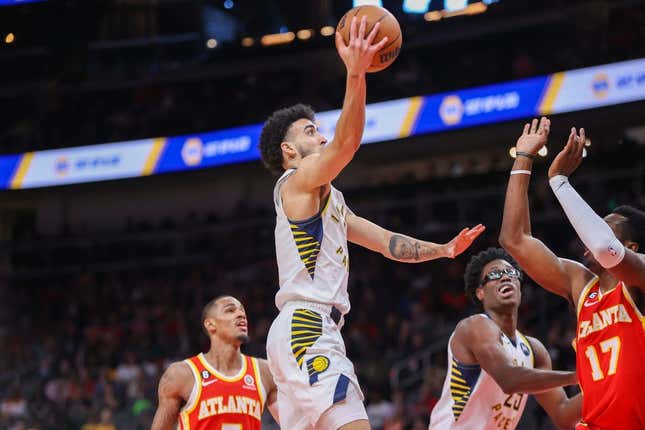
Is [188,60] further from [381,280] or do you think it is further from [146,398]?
[146,398]

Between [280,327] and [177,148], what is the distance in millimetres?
15378

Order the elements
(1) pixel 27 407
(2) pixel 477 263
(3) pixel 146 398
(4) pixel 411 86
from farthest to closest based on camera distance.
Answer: (4) pixel 411 86 < (1) pixel 27 407 < (3) pixel 146 398 < (2) pixel 477 263

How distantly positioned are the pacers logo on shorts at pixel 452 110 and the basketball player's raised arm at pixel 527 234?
476 inches

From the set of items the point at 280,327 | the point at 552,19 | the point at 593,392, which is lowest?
the point at 593,392

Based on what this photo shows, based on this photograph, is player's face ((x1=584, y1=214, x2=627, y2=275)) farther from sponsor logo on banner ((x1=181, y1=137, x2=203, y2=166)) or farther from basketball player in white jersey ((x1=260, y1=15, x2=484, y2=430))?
sponsor logo on banner ((x1=181, y1=137, x2=203, y2=166))

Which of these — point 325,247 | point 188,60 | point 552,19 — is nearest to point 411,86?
point 552,19

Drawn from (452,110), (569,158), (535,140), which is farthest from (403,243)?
(452,110)

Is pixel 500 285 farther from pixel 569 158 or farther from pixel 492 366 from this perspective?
pixel 569 158

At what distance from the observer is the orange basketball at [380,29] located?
433cm

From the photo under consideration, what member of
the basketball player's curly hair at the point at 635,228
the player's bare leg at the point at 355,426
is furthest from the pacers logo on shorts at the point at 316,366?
the basketball player's curly hair at the point at 635,228

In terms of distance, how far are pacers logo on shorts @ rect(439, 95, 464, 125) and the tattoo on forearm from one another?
1202 centimetres

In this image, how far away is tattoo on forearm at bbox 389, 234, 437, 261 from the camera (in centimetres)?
479

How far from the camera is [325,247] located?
4.44 m

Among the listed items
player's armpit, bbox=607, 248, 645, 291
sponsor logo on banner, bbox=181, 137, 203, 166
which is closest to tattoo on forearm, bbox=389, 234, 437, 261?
player's armpit, bbox=607, 248, 645, 291
